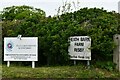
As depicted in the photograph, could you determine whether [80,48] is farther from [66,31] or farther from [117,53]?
[117,53]

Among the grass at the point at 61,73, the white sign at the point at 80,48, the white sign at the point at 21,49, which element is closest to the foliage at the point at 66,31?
the white sign at the point at 80,48

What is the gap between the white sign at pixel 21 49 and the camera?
1187 centimetres

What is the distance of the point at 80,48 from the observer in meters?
11.5

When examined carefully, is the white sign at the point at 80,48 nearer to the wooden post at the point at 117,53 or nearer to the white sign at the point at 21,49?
the wooden post at the point at 117,53

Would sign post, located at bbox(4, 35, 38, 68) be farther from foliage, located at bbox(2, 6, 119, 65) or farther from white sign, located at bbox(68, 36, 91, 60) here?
white sign, located at bbox(68, 36, 91, 60)

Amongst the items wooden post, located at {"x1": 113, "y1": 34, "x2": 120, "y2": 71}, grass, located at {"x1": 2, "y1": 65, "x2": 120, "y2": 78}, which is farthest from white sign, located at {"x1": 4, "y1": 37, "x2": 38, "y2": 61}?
wooden post, located at {"x1": 113, "y1": 34, "x2": 120, "y2": 71}

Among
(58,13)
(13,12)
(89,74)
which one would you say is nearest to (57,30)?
(89,74)

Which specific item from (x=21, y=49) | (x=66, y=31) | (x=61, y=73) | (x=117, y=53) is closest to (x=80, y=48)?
(x=66, y=31)

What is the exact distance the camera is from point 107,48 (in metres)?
11.2

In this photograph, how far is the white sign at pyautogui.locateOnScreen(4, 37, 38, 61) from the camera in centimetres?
1187

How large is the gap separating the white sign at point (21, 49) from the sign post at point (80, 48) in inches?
45.9

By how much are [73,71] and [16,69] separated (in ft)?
5.82

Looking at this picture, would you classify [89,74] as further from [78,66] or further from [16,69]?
[16,69]

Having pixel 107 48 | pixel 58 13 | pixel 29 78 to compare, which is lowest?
pixel 29 78
